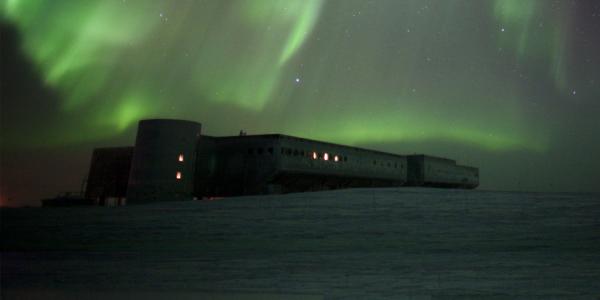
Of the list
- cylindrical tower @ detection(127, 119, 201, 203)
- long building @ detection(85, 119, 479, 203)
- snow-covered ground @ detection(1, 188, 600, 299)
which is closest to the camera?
snow-covered ground @ detection(1, 188, 600, 299)

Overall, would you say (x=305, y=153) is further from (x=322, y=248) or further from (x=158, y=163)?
(x=322, y=248)

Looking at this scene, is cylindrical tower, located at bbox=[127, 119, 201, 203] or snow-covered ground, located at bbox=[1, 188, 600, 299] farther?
cylindrical tower, located at bbox=[127, 119, 201, 203]

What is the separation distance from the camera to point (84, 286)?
10.9 meters

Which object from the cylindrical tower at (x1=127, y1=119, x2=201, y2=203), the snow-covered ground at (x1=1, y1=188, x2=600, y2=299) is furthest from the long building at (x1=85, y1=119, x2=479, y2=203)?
the snow-covered ground at (x1=1, y1=188, x2=600, y2=299)

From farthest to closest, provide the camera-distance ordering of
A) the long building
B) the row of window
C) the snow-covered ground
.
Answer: the row of window < the long building < the snow-covered ground

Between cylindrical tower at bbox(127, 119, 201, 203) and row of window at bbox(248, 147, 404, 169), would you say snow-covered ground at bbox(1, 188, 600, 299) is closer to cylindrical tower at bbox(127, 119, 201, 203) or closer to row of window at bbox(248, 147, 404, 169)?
cylindrical tower at bbox(127, 119, 201, 203)

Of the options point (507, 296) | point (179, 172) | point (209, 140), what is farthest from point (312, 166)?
point (507, 296)

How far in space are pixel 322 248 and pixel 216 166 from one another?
104ft

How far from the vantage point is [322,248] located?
1482 cm

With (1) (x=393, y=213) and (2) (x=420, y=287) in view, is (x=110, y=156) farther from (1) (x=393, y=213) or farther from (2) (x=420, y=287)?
(2) (x=420, y=287)

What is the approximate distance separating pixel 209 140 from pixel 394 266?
35930 mm

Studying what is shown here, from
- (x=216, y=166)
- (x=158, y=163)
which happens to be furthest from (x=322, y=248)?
(x=216, y=166)

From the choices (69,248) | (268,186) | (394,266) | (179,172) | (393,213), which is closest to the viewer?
(394,266)

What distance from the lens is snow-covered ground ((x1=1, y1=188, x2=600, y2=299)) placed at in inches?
400
